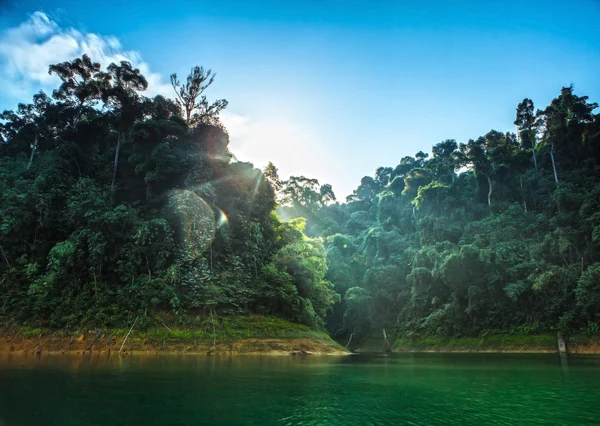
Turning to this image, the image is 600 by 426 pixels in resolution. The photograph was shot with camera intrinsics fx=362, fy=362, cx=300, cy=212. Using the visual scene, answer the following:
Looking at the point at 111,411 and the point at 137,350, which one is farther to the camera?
the point at 137,350

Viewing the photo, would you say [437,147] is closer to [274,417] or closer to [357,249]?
[357,249]

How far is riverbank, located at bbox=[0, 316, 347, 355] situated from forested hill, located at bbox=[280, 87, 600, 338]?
22.1 meters

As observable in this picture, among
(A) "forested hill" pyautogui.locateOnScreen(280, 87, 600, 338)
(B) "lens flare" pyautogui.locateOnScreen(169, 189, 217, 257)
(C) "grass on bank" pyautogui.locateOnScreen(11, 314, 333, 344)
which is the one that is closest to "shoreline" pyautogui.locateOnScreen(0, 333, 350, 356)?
(C) "grass on bank" pyautogui.locateOnScreen(11, 314, 333, 344)

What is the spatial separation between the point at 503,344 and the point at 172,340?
3241cm

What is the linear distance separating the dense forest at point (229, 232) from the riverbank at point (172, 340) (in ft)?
3.31

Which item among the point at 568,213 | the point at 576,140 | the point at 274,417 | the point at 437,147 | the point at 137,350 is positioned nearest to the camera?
the point at 274,417

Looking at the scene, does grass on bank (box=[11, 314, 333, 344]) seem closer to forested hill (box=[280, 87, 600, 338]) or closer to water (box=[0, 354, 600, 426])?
water (box=[0, 354, 600, 426])

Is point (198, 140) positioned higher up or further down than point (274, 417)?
higher up

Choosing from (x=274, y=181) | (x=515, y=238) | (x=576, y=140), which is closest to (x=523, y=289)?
(x=515, y=238)

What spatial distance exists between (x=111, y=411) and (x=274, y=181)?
138 feet

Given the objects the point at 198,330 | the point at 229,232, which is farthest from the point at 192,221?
the point at 198,330

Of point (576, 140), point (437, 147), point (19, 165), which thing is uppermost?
point (437, 147)

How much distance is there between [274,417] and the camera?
8.38m

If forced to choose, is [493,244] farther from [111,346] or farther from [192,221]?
[111,346]
